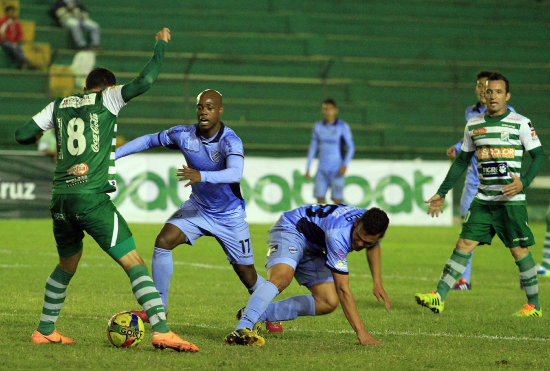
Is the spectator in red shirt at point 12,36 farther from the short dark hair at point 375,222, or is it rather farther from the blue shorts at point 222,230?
the short dark hair at point 375,222

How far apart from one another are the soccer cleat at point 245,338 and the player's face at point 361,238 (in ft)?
3.29

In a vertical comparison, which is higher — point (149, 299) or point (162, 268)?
point (162, 268)

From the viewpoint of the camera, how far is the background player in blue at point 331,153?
778 inches

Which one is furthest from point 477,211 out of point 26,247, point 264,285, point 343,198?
point 343,198

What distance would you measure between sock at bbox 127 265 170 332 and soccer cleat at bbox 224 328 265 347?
2.04 ft

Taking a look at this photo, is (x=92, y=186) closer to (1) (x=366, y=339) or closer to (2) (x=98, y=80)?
(2) (x=98, y=80)

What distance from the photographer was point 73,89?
80.1 feet

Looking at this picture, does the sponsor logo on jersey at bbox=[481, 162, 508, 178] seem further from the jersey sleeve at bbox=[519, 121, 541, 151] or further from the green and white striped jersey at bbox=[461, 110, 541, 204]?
the jersey sleeve at bbox=[519, 121, 541, 151]

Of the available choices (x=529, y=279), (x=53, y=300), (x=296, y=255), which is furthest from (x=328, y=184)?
(x=53, y=300)

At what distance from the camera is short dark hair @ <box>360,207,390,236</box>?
23.5 ft

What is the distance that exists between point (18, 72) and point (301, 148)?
772cm

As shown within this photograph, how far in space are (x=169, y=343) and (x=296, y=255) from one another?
56.4 inches

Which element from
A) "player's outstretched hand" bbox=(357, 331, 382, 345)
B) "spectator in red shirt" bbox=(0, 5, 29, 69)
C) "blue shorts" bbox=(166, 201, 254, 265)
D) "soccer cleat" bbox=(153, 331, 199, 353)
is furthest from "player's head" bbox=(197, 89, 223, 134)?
"spectator in red shirt" bbox=(0, 5, 29, 69)

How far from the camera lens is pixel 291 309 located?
26.4 ft
